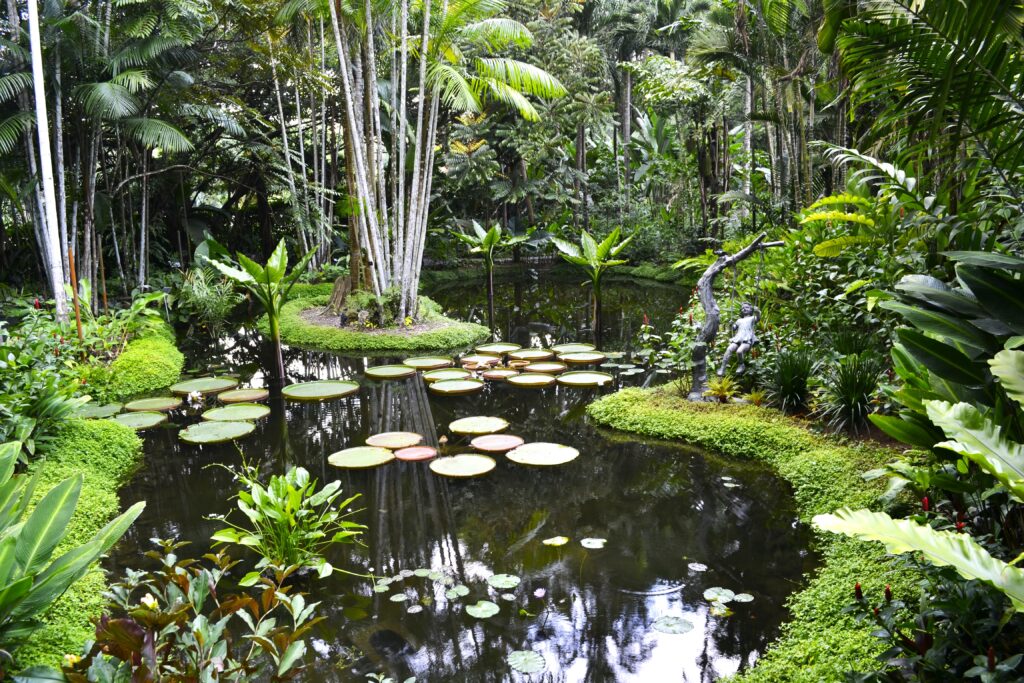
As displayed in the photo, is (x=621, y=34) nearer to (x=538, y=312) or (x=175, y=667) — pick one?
(x=538, y=312)

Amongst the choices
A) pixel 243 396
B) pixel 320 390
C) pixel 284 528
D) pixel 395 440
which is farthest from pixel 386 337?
pixel 284 528

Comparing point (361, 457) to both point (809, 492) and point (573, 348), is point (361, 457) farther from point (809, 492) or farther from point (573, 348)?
point (573, 348)

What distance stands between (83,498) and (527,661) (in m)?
3.25

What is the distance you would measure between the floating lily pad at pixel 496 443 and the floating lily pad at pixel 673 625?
248 centimetres

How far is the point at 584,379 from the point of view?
7828 millimetres

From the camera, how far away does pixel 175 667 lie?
2268mm

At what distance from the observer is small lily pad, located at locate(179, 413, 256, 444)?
6105 mm

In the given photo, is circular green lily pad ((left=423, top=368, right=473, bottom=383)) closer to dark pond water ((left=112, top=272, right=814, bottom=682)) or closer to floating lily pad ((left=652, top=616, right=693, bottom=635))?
dark pond water ((left=112, top=272, right=814, bottom=682))

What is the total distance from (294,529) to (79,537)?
51.3 inches

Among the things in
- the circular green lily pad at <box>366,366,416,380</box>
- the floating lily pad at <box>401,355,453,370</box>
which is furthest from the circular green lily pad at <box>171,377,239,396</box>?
the floating lily pad at <box>401,355,453,370</box>

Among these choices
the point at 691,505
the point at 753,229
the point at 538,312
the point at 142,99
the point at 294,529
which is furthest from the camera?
the point at 538,312

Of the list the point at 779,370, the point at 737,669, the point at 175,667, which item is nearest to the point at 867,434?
the point at 779,370

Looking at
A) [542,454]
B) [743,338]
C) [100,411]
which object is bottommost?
[542,454]

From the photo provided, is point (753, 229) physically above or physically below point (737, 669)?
above
